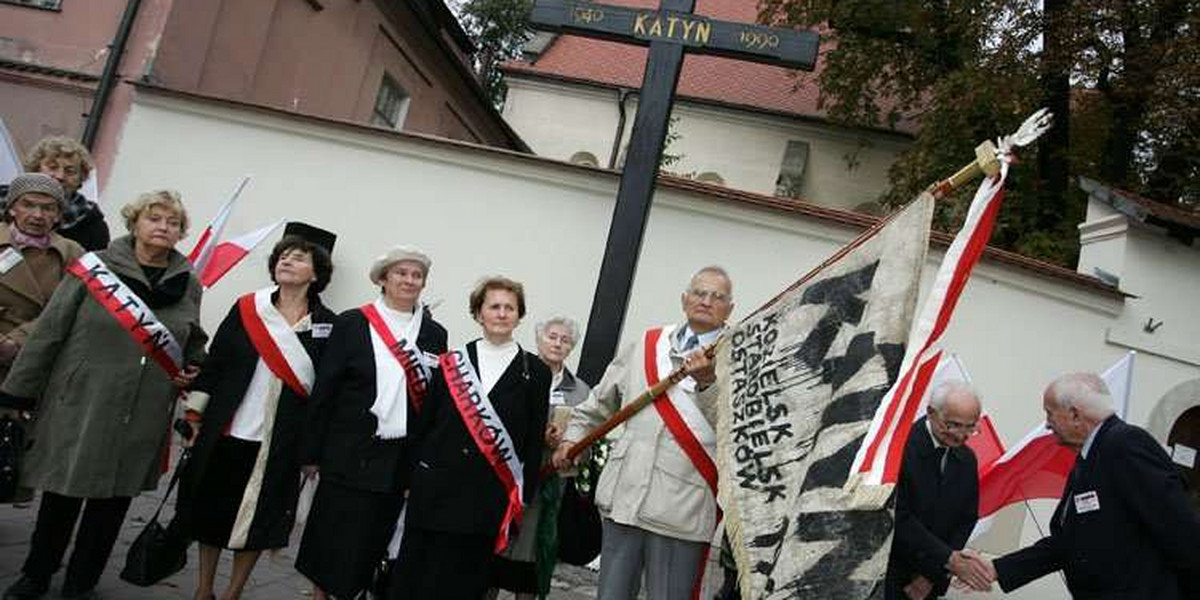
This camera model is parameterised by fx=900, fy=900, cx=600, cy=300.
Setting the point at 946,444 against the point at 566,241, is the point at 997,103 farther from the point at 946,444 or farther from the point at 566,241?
the point at 946,444

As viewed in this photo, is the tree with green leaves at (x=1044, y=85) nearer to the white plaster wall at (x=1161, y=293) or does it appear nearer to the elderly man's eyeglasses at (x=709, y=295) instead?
the white plaster wall at (x=1161, y=293)

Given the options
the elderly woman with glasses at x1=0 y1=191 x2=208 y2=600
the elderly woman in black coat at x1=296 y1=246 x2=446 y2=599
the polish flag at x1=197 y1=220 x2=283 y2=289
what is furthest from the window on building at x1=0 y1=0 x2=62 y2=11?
the elderly woman in black coat at x1=296 y1=246 x2=446 y2=599

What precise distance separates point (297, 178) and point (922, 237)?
776cm

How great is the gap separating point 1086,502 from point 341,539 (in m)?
3.03

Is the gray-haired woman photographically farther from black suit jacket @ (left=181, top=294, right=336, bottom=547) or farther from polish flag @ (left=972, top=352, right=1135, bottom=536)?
polish flag @ (left=972, top=352, right=1135, bottom=536)

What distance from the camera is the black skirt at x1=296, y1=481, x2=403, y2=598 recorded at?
3.85 m

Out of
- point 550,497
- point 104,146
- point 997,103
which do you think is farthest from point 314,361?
point 997,103

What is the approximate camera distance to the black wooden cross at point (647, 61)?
6.50m

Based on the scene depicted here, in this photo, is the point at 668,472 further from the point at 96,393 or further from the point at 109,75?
the point at 109,75

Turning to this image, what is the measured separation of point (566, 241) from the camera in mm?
8867

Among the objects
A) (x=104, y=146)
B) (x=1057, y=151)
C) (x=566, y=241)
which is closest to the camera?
(x=566, y=241)

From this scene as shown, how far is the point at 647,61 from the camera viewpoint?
680cm

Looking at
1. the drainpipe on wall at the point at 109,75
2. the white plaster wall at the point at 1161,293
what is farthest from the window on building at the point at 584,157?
the white plaster wall at the point at 1161,293

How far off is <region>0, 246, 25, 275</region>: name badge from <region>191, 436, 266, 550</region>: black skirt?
1.25m
